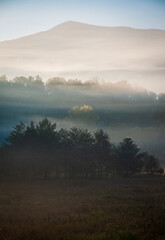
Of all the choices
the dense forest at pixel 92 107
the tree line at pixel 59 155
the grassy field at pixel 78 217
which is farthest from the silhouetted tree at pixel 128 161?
the dense forest at pixel 92 107

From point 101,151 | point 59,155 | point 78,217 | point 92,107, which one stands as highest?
point 92,107

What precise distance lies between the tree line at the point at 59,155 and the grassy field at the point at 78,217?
1057cm

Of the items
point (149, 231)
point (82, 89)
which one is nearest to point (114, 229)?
point (149, 231)

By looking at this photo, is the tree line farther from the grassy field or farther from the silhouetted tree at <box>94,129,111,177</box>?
the grassy field

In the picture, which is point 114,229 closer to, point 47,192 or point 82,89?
point 47,192

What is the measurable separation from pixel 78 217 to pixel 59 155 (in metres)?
25.7

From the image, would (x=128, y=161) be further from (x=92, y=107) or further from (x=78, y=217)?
(x=92, y=107)

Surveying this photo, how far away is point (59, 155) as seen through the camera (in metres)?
44.2

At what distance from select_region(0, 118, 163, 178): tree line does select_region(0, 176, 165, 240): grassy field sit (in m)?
10.6

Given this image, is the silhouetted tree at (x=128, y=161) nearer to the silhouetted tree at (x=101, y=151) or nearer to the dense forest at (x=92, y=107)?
the silhouetted tree at (x=101, y=151)

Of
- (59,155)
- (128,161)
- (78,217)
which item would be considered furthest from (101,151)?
(78,217)

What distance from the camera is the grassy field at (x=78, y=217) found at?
1438cm

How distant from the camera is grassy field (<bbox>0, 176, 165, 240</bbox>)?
47.2 feet

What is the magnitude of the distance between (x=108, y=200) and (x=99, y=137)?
77.6 feet
